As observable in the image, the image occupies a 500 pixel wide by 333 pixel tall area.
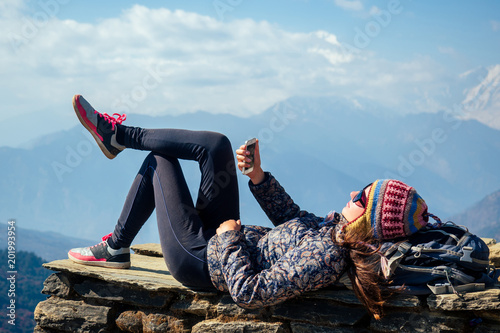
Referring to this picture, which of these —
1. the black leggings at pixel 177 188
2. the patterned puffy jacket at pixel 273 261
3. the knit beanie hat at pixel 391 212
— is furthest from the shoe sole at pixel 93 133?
the knit beanie hat at pixel 391 212

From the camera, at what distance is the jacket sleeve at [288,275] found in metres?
2.94

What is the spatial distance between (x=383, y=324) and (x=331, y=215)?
0.81 meters

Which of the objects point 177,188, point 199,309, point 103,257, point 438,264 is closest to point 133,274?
point 103,257

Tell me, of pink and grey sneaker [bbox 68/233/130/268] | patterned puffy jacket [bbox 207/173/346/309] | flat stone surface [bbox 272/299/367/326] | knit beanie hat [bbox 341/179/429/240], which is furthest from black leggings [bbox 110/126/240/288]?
knit beanie hat [bbox 341/179/429/240]

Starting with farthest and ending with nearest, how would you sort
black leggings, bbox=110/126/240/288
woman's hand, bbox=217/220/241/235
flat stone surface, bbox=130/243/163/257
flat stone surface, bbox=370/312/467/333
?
1. flat stone surface, bbox=130/243/163/257
2. black leggings, bbox=110/126/240/288
3. woman's hand, bbox=217/220/241/235
4. flat stone surface, bbox=370/312/467/333

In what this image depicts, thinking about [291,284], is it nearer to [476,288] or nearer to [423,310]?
[423,310]

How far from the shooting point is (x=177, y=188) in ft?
12.3

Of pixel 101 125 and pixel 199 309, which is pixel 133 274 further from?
pixel 101 125

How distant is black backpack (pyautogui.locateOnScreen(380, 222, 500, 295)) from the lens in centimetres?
297

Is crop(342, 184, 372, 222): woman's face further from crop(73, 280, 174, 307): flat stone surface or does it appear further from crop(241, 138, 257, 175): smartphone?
crop(73, 280, 174, 307): flat stone surface

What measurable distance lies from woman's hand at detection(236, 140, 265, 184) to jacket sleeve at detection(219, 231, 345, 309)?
0.91 m

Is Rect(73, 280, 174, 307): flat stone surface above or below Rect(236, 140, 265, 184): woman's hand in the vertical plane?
below

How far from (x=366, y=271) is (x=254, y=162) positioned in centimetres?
124

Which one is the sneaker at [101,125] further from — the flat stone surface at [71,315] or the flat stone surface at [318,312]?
the flat stone surface at [318,312]
